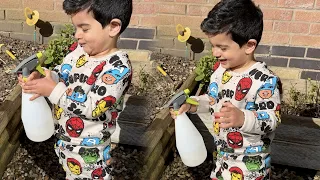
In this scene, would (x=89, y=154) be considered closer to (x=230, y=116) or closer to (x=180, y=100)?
(x=180, y=100)

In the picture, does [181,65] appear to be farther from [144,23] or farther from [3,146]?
[3,146]

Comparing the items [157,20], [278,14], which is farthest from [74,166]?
[278,14]

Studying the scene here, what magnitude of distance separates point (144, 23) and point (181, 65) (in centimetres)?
51

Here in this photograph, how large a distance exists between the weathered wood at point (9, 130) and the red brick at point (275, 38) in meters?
2.11

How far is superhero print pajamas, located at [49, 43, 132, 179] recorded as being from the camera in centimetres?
236

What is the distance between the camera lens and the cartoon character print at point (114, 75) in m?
2.36

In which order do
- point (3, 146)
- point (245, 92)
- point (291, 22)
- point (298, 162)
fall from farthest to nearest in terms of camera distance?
1. point (291, 22)
2. point (298, 162)
3. point (3, 146)
4. point (245, 92)

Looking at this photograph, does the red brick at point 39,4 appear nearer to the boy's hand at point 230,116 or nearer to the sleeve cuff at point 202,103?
the sleeve cuff at point 202,103

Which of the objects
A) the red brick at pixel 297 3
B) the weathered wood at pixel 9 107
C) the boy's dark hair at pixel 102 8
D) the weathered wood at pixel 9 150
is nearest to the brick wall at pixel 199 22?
the red brick at pixel 297 3

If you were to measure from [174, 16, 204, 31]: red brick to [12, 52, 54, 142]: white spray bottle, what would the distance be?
6.35 feet

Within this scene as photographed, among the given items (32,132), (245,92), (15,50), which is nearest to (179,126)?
(245,92)

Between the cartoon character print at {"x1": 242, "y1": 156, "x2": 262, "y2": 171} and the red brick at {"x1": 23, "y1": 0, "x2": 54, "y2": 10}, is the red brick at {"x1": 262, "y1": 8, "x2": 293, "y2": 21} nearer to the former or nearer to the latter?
the cartoon character print at {"x1": 242, "y1": 156, "x2": 262, "y2": 171}

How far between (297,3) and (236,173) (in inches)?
74.8

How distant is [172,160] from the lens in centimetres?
371
